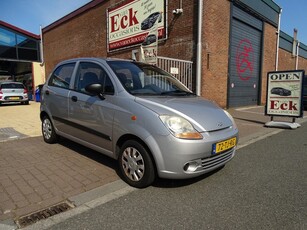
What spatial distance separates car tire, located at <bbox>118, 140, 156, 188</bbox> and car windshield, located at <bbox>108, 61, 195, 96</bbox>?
2.65ft

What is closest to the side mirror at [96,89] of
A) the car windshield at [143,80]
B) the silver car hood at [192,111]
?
the car windshield at [143,80]

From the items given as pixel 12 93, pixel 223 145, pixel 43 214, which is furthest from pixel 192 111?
pixel 12 93

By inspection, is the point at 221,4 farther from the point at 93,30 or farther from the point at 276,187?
the point at 276,187

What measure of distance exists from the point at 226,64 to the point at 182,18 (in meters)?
3.22

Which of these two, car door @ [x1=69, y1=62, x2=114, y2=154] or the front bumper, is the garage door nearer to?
car door @ [x1=69, y1=62, x2=114, y2=154]

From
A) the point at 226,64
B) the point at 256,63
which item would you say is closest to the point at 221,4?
the point at 226,64

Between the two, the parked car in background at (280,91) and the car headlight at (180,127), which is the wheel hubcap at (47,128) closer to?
the car headlight at (180,127)

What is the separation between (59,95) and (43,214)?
269 centimetres

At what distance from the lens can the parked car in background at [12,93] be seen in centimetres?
1628

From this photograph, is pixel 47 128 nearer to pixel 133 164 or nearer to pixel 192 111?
pixel 133 164

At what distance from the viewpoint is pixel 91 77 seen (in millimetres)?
4293

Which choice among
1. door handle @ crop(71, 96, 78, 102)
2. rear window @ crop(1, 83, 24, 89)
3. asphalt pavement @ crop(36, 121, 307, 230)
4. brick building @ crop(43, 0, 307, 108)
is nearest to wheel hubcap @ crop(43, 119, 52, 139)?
door handle @ crop(71, 96, 78, 102)

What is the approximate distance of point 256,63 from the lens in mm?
15781

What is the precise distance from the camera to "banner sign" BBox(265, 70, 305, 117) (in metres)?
8.10
